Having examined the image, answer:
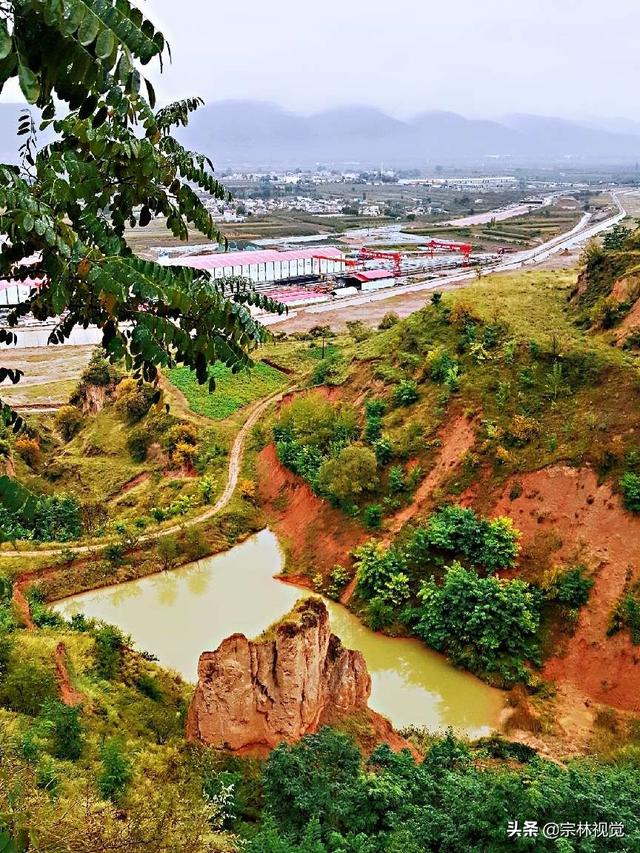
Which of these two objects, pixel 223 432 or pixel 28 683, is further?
pixel 223 432

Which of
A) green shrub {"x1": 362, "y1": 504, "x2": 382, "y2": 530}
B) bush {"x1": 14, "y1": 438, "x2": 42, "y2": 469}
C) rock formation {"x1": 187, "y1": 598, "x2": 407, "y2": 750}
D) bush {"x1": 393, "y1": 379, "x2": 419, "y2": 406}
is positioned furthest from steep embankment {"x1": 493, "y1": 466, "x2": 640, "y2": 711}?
bush {"x1": 14, "y1": 438, "x2": 42, "y2": 469}

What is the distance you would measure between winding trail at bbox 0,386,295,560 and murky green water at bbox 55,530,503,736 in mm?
1567

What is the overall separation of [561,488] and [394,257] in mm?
57982

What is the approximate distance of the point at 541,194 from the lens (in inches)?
→ 6275

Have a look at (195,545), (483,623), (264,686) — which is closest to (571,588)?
(483,623)

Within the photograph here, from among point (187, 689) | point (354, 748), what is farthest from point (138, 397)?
point (354, 748)

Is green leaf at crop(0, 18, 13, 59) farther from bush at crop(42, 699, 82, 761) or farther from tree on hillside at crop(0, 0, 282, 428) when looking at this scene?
bush at crop(42, 699, 82, 761)

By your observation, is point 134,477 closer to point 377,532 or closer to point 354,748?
point 377,532

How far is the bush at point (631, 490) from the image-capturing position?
17.3 meters

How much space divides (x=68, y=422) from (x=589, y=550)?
2568 cm

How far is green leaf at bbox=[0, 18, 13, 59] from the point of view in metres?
2.70

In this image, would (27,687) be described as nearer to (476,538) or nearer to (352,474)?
(476,538)

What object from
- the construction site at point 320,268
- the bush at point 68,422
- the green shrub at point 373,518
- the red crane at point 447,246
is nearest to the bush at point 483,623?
the green shrub at point 373,518

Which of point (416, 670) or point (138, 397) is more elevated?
point (138, 397)
